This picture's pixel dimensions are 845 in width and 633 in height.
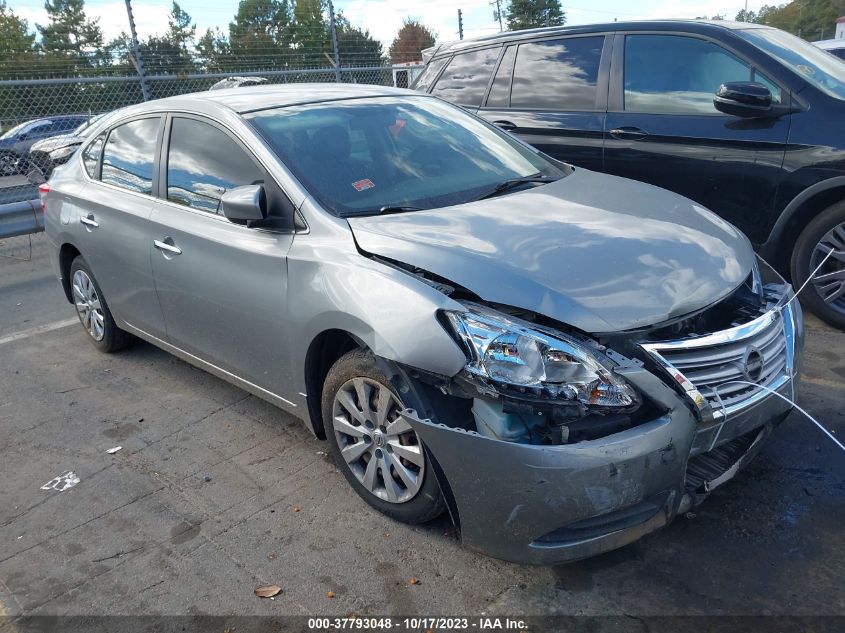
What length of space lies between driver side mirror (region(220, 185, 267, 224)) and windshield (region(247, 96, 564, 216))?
216 mm

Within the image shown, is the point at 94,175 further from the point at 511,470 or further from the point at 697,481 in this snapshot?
the point at 697,481

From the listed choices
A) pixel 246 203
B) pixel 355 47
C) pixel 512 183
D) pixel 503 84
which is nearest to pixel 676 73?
pixel 503 84

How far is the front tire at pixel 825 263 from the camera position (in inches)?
185

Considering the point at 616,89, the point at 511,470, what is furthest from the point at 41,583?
the point at 616,89

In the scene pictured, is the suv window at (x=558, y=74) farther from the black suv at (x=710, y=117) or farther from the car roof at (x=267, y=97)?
the car roof at (x=267, y=97)

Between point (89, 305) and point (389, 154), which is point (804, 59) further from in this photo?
point (89, 305)

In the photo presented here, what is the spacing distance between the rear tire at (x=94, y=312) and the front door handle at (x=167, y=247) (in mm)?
1118

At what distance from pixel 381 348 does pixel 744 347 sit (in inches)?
52.5

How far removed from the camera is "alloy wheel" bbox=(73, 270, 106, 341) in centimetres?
523

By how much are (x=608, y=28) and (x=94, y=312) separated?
13.9ft

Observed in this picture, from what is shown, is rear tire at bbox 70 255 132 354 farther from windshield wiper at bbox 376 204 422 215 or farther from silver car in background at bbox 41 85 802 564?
windshield wiper at bbox 376 204 422 215

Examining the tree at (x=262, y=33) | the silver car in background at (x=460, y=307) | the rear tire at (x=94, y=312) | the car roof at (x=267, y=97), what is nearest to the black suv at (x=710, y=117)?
the silver car in background at (x=460, y=307)

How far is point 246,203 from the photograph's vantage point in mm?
3322

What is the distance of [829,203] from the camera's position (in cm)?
479
